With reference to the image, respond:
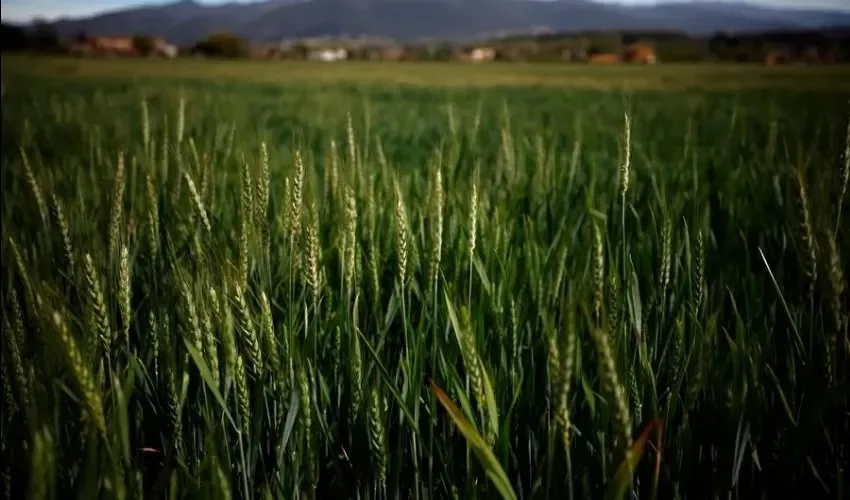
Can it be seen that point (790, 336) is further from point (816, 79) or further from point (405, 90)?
point (405, 90)

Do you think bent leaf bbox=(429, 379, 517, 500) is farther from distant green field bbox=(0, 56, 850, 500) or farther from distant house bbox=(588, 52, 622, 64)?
distant house bbox=(588, 52, 622, 64)

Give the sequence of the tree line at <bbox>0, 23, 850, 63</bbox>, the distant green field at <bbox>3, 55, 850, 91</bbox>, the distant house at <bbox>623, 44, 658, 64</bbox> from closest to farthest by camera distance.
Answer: the tree line at <bbox>0, 23, 850, 63</bbox> → the distant green field at <bbox>3, 55, 850, 91</bbox> → the distant house at <bbox>623, 44, 658, 64</bbox>

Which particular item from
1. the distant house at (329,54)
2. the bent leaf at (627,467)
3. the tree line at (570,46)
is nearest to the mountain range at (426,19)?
the tree line at (570,46)

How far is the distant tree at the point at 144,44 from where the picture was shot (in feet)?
4.42

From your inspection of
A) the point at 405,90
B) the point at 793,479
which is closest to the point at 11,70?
the point at 793,479

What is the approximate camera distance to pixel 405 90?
3.34 metres

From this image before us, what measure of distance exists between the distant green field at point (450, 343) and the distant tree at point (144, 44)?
40 centimetres

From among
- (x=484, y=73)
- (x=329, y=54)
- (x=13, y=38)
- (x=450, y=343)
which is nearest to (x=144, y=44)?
(x=13, y=38)

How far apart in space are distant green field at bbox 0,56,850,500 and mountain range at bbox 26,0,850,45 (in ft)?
0.34

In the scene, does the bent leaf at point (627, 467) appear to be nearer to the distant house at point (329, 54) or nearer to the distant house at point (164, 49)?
the distant house at point (164, 49)

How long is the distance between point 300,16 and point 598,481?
3.95 feet

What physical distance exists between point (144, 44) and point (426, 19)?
1.90 feet

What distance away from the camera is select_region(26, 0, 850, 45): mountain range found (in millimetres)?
1000

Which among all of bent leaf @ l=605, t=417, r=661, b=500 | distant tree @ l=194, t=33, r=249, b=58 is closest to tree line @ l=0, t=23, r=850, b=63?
distant tree @ l=194, t=33, r=249, b=58
